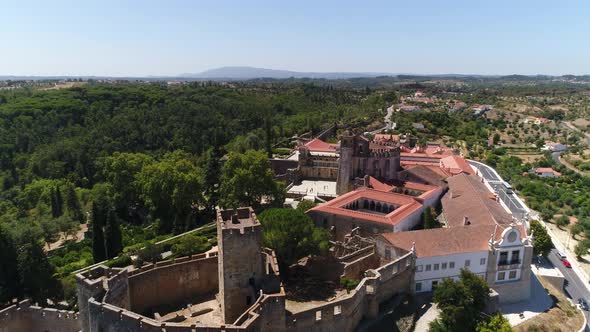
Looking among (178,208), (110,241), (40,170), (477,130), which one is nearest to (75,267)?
(110,241)

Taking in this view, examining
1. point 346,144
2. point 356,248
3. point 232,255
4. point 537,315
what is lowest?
point 537,315

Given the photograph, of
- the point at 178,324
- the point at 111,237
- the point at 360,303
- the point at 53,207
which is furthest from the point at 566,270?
the point at 53,207

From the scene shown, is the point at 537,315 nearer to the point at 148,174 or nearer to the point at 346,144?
the point at 346,144

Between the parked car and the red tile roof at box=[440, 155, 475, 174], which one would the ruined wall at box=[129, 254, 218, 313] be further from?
the red tile roof at box=[440, 155, 475, 174]

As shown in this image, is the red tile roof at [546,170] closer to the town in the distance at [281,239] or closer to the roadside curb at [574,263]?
the town in the distance at [281,239]

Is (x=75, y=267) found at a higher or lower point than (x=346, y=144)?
lower

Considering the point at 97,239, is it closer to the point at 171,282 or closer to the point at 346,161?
the point at 171,282

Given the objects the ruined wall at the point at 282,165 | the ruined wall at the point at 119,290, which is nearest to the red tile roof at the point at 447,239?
the ruined wall at the point at 119,290
